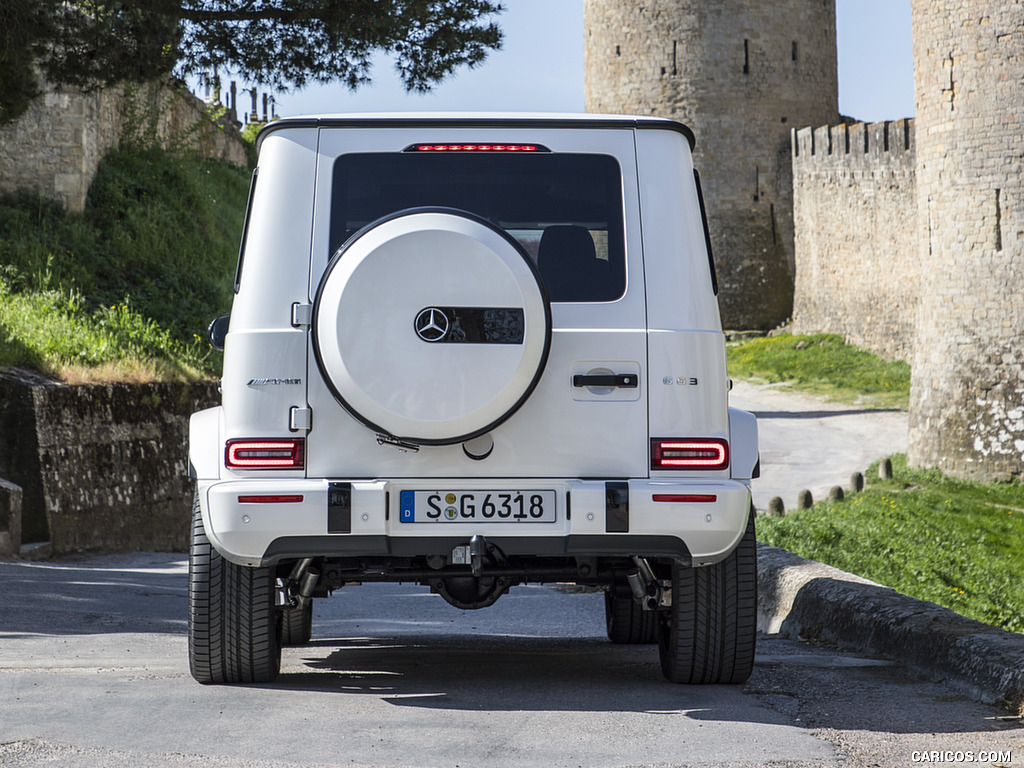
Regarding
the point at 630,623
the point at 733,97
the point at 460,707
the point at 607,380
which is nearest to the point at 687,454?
the point at 607,380

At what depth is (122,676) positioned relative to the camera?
16.2 ft

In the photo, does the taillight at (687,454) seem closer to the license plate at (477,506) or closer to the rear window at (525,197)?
the license plate at (477,506)

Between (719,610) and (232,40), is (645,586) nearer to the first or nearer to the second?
(719,610)

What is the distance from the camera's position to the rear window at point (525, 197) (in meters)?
4.62

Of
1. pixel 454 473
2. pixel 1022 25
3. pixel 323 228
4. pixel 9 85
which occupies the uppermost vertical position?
pixel 1022 25

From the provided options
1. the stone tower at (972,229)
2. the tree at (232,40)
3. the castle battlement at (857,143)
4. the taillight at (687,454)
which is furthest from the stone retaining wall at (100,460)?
the castle battlement at (857,143)

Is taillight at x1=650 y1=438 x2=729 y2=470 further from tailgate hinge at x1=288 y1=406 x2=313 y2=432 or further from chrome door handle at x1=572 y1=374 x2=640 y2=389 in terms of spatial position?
tailgate hinge at x1=288 y1=406 x2=313 y2=432

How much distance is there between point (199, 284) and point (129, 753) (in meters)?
15.3

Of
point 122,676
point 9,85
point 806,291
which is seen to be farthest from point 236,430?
point 806,291

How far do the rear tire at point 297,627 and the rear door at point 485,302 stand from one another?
202cm

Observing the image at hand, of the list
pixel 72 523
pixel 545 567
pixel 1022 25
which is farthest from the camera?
pixel 1022 25

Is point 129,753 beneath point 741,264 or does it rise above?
beneath

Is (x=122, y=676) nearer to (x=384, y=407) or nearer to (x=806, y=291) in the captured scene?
(x=384, y=407)

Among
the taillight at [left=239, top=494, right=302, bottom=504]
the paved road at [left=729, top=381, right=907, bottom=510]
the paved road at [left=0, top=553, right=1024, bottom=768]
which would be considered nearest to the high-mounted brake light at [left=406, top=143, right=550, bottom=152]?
the taillight at [left=239, top=494, right=302, bottom=504]
